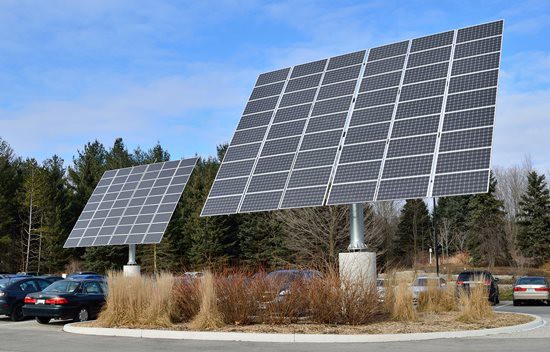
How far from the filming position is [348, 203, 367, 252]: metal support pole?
1777cm

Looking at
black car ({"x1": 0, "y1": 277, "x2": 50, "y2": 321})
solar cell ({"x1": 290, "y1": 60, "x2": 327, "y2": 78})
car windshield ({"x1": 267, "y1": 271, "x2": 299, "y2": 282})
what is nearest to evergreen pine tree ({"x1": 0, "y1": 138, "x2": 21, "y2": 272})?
black car ({"x1": 0, "y1": 277, "x2": 50, "y2": 321})

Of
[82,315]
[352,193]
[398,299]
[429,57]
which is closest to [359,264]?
[398,299]

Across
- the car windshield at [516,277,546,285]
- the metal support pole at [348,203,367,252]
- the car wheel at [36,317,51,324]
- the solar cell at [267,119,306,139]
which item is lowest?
the car wheel at [36,317,51,324]

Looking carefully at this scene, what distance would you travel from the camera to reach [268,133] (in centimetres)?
2216

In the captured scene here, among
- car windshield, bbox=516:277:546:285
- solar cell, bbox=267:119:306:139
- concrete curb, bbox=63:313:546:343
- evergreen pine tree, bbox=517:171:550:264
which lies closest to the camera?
concrete curb, bbox=63:313:546:343

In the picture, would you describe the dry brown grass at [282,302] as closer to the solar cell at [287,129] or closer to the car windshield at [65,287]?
the solar cell at [287,129]

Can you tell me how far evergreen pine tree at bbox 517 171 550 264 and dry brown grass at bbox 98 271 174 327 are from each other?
182 feet

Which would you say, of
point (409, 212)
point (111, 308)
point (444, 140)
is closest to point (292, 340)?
point (111, 308)

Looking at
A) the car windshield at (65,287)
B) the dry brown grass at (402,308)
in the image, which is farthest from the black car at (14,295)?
the dry brown grass at (402,308)

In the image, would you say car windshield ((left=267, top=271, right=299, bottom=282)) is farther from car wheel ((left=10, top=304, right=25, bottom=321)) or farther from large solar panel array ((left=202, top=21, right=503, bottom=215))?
car wheel ((left=10, top=304, right=25, bottom=321))

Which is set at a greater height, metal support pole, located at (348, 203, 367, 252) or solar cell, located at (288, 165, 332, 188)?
solar cell, located at (288, 165, 332, 188)

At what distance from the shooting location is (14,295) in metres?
22.5

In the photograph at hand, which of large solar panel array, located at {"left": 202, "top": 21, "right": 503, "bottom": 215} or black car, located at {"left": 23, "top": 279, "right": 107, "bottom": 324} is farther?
black car, located at {"left": 23, "top": 279, "right": 107, "bottom": 324}

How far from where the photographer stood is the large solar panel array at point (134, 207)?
33906mm
